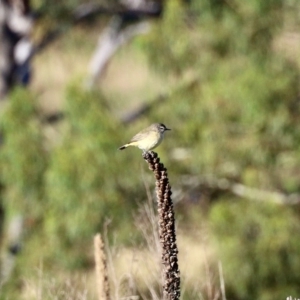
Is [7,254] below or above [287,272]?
above

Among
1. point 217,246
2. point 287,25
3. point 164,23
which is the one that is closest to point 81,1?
point 164,23

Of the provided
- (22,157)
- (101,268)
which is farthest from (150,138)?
(22,157)

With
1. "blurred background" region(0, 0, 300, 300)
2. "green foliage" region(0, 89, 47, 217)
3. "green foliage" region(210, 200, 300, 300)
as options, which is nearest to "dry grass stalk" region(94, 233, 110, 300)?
"blurred background" region(0, 0, 300, 300)

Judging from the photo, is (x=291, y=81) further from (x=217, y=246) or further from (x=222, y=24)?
(x=217, y=246)

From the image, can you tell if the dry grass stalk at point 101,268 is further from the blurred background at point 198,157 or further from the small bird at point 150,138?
the blurred background at point 198,157

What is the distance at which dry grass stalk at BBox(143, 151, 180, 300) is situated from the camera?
13.0 ft

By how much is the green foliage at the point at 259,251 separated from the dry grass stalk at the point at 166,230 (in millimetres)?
6569

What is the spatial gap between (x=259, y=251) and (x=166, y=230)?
6.82 meters

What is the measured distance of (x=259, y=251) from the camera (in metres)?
10.7

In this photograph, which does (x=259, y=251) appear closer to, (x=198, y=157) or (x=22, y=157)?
(x=198, y=157)

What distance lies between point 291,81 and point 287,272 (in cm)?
218

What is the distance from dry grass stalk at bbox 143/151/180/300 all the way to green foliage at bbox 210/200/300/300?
6569mm

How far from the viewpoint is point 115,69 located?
20750mm

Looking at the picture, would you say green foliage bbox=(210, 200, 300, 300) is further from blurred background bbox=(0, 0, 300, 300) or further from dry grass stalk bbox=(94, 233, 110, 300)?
dry grass stalk bbox=(94, 233, 110, 300)
